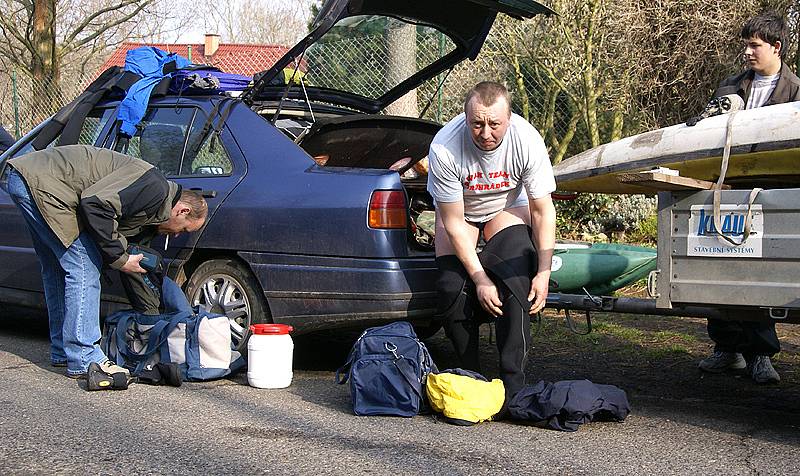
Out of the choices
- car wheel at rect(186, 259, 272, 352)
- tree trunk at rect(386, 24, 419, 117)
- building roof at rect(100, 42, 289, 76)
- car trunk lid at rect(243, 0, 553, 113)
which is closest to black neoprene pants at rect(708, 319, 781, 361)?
car trunk lid at rect(243, 0, 553, 113)

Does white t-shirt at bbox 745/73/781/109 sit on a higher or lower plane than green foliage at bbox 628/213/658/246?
higher

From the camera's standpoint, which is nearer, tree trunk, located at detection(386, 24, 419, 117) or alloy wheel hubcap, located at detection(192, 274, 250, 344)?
alloy wheel hubcap, located at detection(192, 274, 250, 344)

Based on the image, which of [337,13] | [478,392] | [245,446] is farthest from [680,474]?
[337,13]

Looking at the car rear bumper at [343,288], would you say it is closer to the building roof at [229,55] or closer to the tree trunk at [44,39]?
the building roof at [229,55]

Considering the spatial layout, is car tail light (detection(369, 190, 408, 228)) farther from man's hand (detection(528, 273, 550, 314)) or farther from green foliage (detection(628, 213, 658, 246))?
Answer: green foliage (detection(628, 213, 658, 246))

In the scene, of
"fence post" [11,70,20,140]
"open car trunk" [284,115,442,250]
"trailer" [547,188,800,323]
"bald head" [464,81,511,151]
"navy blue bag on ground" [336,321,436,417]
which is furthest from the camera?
"fence post" [11,70,20,140]

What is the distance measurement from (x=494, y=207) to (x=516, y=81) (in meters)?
6.78

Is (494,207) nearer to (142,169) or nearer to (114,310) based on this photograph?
(142,169)

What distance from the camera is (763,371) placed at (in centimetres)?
595


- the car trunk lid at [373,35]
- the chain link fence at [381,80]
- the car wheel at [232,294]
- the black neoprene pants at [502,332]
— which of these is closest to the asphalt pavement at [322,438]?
the black neoprene pants at [502,332]

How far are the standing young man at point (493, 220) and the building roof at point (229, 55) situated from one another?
14381 millimetres

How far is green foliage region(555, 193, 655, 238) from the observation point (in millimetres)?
10570

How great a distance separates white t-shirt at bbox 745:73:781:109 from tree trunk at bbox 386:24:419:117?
2.54 metres

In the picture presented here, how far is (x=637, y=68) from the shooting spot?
11.5m
